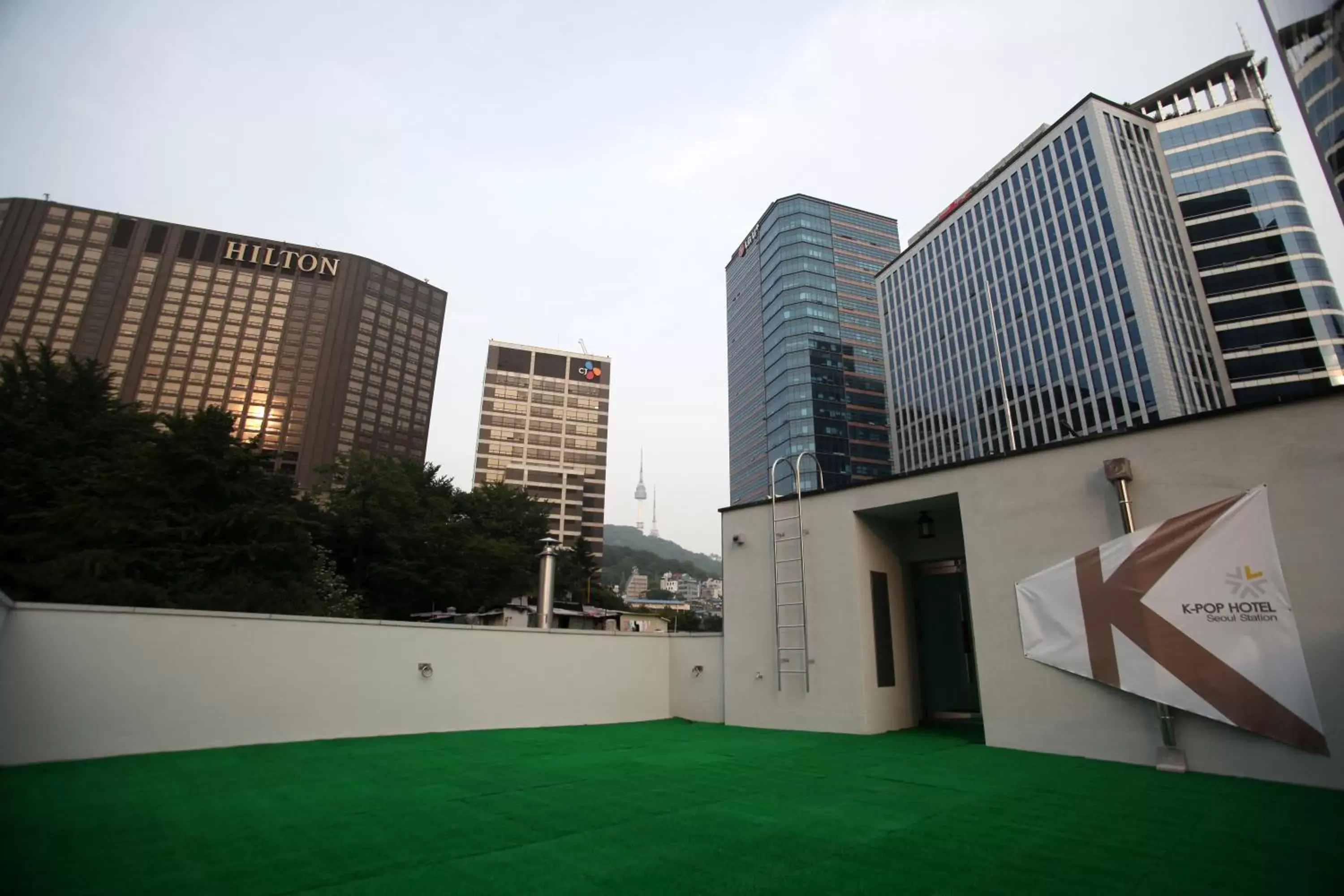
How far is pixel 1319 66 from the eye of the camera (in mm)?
2115

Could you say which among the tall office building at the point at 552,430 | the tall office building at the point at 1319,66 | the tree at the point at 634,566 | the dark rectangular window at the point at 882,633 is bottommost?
the dark rectangular window at the point at 882,633

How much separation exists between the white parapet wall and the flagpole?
22.6ft

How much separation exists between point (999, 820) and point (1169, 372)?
2248 inches

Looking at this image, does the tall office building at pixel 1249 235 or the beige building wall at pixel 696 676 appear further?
the tall office building at pixel 1249 235

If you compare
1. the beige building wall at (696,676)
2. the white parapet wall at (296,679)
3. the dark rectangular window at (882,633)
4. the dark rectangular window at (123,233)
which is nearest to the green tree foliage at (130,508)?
the white parapet wall at (296,679)

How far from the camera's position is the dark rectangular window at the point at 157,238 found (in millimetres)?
72250

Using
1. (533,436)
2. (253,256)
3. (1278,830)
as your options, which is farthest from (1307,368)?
(253,256)

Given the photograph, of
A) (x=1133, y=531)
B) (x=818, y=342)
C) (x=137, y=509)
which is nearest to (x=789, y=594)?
(x=1133, y=531)

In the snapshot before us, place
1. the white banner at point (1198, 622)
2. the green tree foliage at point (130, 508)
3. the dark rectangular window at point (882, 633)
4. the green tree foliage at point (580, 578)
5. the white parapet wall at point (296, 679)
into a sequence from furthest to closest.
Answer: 1. the green tree foliage at point (580, 578)
2. the green tree foliage at point (130, 508)
3. the dark rectangular window at point (882, 633)
4. the white parapet wall at point (296, 679)
5. the white banner at point (1198, 622)

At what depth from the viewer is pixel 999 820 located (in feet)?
10.2

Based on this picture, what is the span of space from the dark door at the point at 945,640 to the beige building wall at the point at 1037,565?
0.40 m

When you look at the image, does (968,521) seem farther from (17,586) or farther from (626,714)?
(17,586)

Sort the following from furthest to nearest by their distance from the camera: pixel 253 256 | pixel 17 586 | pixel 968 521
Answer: pixel 253 256
pixel 17 586
pixel 968 521

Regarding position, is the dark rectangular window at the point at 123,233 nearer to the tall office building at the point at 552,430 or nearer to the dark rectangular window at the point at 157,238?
the dark rectangular window at the point at 157,238
